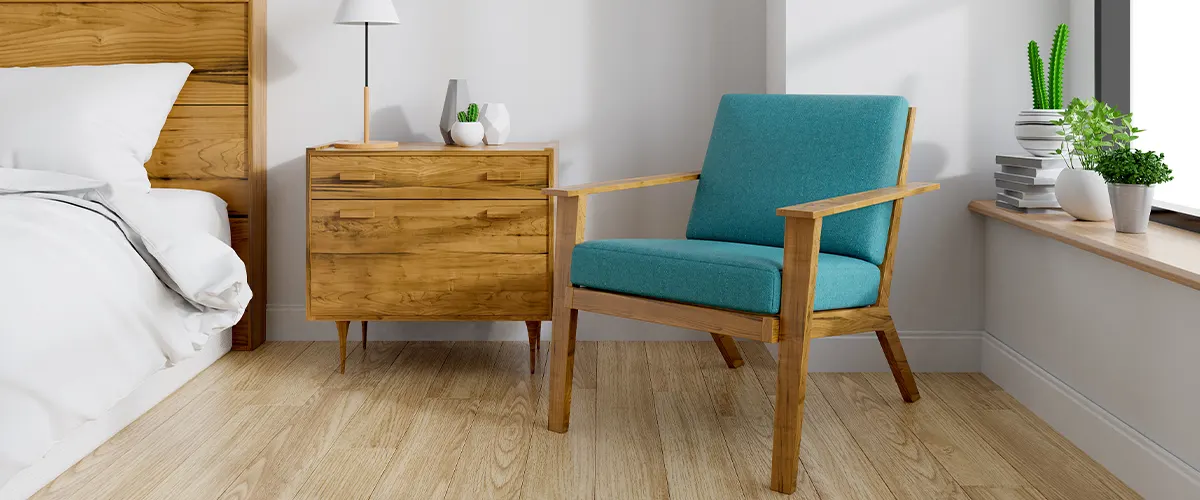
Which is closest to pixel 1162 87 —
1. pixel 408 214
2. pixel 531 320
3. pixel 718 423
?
pixel 718 423

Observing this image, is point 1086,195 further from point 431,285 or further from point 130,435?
point 130,435

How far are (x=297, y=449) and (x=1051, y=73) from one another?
2.07 m

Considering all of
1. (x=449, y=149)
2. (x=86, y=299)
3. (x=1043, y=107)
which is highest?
(x=1043, y=107)

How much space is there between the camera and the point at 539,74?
3172 mm

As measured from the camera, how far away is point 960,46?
8.95 ft

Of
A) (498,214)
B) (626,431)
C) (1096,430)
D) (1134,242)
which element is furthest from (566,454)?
(1134,242)

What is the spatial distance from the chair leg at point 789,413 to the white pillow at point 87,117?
1.70m

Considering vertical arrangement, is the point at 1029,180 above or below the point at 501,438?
above

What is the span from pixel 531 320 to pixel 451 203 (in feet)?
1.34

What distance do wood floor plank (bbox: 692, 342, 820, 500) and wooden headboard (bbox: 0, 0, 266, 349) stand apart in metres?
1.49

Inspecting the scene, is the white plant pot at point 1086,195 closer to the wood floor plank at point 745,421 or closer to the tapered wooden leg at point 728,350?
the wood floor plank at point 745,421

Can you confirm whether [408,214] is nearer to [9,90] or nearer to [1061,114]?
[9,90]

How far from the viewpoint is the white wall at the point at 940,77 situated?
2.72 meters

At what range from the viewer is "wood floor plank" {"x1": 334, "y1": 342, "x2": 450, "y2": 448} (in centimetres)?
221
